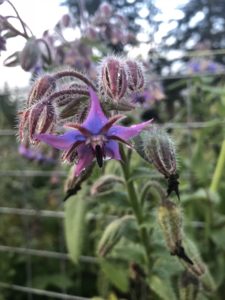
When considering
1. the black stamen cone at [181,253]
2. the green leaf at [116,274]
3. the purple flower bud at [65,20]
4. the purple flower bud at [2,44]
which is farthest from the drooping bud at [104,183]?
the purple flower bud at [65,20]

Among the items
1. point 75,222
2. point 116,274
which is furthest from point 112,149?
point 116,274

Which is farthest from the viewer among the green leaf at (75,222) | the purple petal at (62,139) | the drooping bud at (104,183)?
the green leaf at (75,222)

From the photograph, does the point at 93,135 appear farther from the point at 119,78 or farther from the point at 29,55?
the point at 29,55

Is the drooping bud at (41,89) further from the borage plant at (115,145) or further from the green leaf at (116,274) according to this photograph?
the green leaf at (116,274)

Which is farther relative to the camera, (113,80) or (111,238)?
(111,238)

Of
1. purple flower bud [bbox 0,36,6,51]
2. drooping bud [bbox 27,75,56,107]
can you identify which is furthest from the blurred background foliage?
purple flower bud [bbox 0,36,6,51]

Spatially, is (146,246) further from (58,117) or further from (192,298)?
(58,117)
